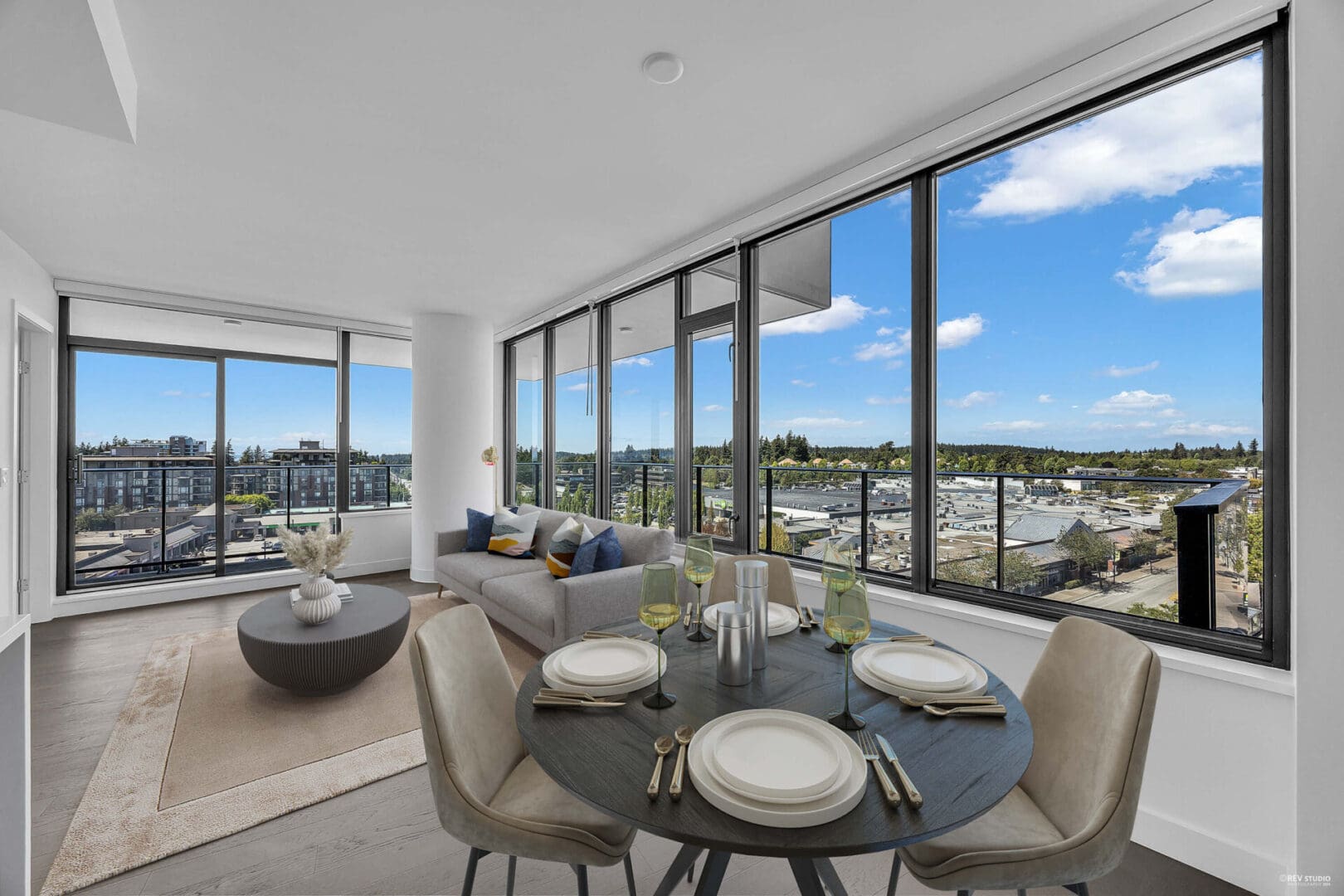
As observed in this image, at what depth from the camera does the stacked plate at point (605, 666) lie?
1.29 metres

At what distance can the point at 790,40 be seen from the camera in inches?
75.0

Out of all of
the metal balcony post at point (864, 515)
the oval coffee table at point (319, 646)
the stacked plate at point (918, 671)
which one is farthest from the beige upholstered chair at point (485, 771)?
the metal balcony post at point (864, 515)

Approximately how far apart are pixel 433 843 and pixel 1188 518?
2.90 metres

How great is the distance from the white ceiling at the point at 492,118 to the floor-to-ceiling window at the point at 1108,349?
1.52 feet

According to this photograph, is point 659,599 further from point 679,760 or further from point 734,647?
point 679,760

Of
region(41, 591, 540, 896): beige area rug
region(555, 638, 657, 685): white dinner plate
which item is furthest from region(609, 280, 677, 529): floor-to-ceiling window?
region(555, 638, 657, 685): white dinner plate

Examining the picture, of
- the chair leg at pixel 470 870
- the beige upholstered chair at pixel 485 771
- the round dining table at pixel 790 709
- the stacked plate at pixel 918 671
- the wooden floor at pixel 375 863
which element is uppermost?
the stacked plate at pixel 918 671

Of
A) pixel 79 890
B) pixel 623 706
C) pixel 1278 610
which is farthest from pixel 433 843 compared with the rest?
pixel 1278 610

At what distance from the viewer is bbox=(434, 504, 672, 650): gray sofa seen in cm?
310

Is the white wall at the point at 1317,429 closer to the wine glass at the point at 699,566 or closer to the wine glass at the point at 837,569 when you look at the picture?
the wine glass at the point at 837,569

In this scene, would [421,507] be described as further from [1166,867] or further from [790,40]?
[1166,867]

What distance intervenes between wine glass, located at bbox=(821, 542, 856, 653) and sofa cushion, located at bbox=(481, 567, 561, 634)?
1882 millimetres

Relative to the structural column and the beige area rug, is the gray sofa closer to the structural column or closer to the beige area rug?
the beige area rug

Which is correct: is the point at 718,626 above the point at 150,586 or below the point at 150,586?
above
